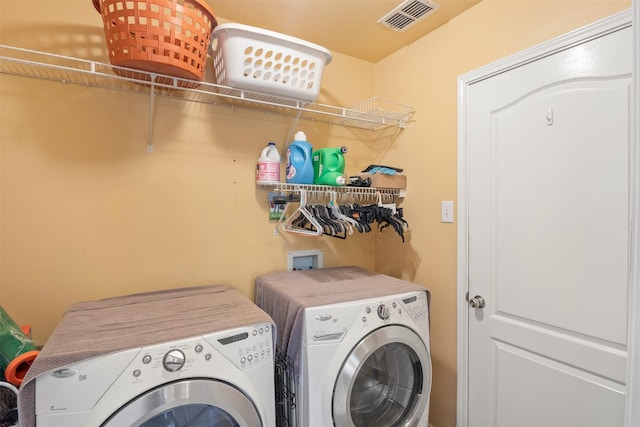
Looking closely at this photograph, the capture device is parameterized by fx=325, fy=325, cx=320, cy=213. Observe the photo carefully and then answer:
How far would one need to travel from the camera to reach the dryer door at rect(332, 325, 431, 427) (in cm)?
143

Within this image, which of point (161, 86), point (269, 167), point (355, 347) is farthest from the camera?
point (269, 167)

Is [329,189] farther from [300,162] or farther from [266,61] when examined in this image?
[266,61]

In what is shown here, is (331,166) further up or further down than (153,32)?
further down

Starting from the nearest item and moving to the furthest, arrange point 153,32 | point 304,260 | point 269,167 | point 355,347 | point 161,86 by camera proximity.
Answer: point 153,32, point 355,347, point 161,86, point 269,167, point 304,260

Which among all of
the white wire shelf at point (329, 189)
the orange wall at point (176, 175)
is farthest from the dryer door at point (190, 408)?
the white wire shelf at point (329, 189)

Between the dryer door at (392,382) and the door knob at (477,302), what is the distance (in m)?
0.38

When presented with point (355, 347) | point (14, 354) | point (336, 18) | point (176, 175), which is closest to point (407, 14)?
point (336, 18)

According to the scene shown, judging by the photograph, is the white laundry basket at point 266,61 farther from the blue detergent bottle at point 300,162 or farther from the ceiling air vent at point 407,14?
the ceiling air vent at point 407,14

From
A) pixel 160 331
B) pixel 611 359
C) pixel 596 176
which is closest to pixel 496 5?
pixel 596 176

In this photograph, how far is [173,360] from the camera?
3.27 ft

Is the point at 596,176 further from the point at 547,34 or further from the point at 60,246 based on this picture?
the point at 60,246

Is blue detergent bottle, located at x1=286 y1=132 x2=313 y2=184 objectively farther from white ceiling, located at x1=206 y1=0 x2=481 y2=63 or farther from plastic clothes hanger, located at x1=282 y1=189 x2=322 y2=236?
white ceiling, located at x1=206 y1=0 x2=481 y2=63

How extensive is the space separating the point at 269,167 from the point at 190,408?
1161 mm

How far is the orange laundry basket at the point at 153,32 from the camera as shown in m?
1.17
